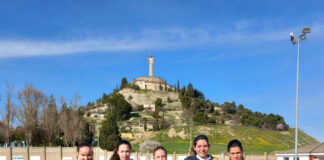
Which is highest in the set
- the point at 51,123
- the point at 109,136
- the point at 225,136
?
the point at 51,123

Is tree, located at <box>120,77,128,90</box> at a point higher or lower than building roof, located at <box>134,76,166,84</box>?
lower

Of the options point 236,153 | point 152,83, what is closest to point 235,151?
point 236,153

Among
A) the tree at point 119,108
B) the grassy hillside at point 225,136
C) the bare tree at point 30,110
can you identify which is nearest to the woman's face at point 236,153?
the bare tree at point 30,110

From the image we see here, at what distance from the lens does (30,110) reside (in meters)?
42.7

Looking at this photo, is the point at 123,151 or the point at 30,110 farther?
the point at 30,110

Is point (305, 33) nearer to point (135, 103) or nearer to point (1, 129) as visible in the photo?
point (1, 129)

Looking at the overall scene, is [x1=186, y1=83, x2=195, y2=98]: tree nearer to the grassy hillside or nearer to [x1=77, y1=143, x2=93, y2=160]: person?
the grassy hillside

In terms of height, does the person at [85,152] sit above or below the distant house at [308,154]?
above

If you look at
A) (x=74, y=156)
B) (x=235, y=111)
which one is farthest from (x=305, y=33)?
(x=235, y=111)

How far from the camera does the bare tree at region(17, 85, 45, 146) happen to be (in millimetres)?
41750

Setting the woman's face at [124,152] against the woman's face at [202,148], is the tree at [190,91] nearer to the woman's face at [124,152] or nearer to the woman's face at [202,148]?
the woman's face at [124,152]

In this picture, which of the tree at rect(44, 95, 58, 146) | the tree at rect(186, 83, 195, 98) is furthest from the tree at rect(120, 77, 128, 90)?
the tree at rect(44, 95, 58, 146)

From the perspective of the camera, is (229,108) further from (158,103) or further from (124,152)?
(124,152)

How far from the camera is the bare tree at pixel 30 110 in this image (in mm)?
41750
